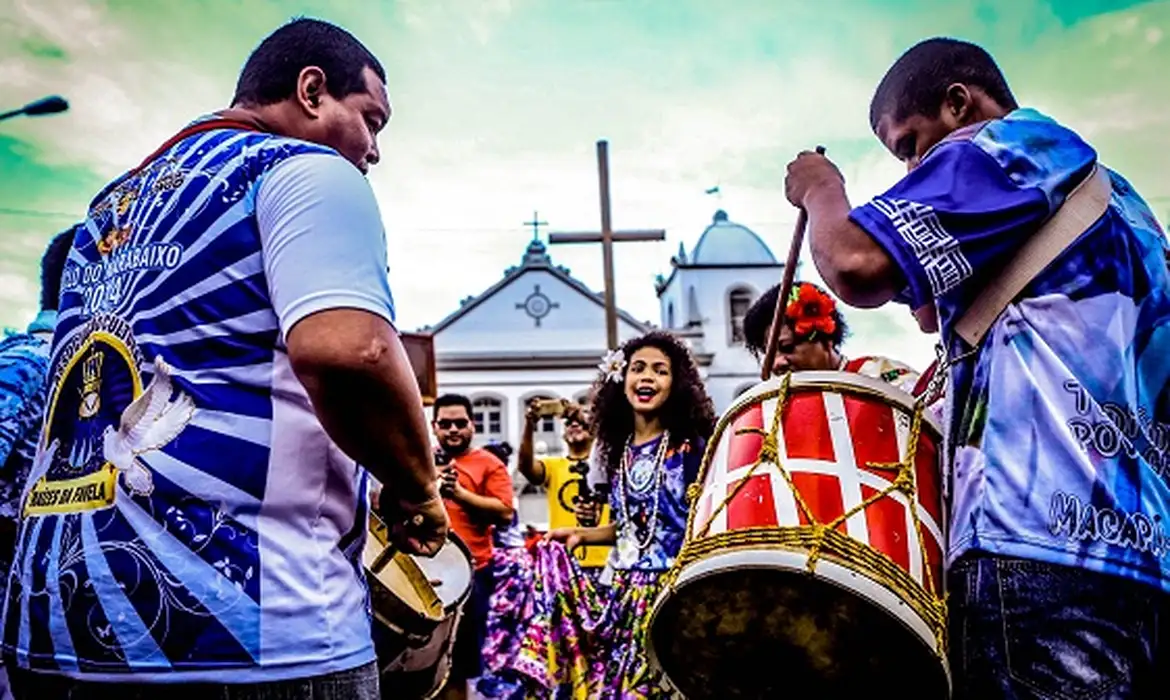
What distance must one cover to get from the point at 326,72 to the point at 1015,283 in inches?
58.0

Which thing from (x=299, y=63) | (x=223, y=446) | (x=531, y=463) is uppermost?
(x=531, y=463)

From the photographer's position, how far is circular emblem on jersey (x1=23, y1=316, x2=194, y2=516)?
160cm

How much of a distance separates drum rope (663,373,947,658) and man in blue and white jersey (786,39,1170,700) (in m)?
0.08

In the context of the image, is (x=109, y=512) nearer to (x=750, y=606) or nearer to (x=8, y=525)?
(x=750, y=606)

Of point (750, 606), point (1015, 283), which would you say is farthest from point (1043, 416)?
point (750, 606)

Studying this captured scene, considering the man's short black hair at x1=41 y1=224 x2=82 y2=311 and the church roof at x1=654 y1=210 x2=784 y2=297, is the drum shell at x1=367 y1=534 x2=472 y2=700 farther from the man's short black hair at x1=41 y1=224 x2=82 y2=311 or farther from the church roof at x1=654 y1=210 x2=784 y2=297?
the church roof at x1=654 y1=210 x2=784 y2=297

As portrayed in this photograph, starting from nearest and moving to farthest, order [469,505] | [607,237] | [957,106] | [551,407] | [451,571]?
[957,106], [451,571], [469,505], [551,407], [607,237]

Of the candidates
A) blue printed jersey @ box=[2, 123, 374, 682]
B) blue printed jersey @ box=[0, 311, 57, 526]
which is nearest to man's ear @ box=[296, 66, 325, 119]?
blue printed jersey @ box=[2, 123, 374, 682]

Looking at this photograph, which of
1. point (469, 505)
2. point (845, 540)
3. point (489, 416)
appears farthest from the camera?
point (489, 416)

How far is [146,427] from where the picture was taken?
1.61m

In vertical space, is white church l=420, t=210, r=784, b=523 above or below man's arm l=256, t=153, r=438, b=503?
above

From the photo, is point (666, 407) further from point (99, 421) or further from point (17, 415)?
point (99, 421)

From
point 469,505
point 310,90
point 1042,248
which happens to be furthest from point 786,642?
point 469,505

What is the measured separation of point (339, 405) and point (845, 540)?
3.10 ft
